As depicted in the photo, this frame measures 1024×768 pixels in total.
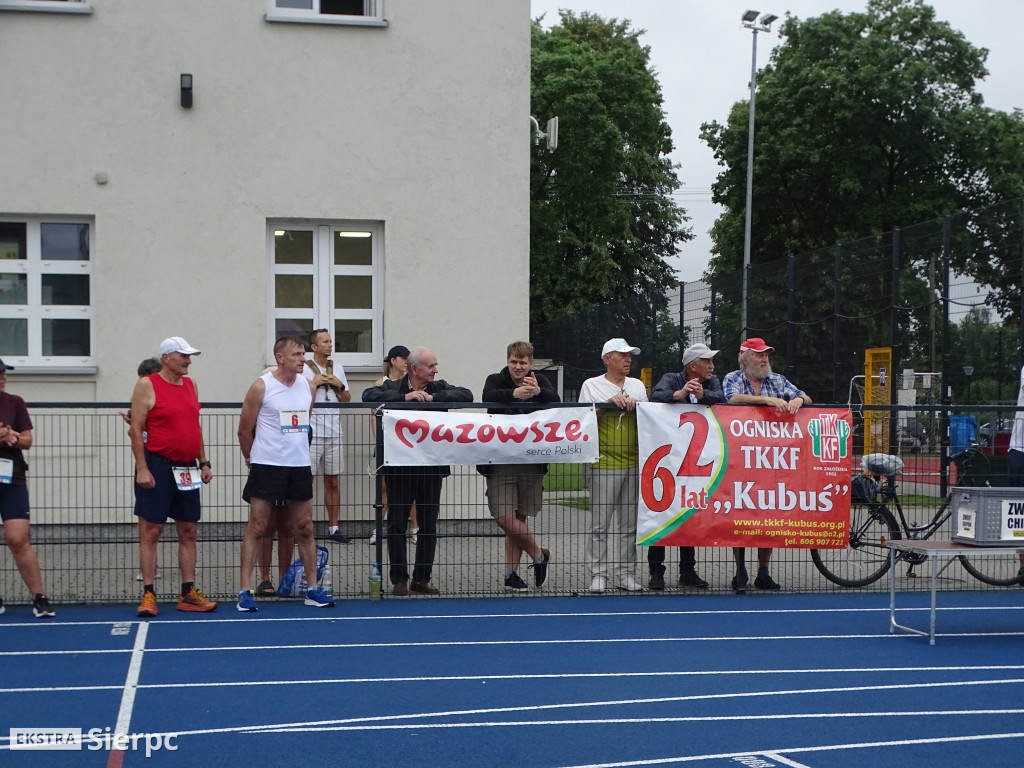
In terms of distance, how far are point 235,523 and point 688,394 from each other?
4037mm

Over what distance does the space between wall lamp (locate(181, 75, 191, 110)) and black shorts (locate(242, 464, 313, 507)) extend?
5.15 metres

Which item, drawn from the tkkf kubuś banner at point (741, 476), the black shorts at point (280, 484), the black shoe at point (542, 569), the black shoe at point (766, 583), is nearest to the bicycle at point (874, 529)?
the tkkf kubuś banner at point (741, 476)

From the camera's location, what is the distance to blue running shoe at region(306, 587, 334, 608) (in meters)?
9.62

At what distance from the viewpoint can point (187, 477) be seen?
9234 millimetres

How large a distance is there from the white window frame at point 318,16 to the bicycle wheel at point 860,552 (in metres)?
7.05

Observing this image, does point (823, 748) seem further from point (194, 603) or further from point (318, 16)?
point (318, 16)

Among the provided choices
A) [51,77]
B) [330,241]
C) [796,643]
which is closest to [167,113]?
[51,77]

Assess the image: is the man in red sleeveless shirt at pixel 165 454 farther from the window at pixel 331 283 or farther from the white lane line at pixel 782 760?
the white lane line at pixel 782 760

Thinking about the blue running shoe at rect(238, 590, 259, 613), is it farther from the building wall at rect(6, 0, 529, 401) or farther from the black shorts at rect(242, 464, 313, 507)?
the building wall at rect(6, 0, 529, 401)

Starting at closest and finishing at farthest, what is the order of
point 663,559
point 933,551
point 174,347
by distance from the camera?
1. point 933,551
2. point 174,347
3. point 663,559

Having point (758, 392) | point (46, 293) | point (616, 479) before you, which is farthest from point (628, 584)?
point (46, 293)

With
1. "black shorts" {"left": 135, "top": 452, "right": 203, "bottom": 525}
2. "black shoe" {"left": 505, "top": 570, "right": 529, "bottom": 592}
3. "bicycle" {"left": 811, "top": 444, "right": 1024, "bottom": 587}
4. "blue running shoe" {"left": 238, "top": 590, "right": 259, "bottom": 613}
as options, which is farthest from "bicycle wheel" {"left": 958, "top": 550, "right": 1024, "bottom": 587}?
"black shorts" {"left": 135, "top": 452, "right": 203, "bottom": 525}

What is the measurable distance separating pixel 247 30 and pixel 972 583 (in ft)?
29.3

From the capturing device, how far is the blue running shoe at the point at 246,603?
932 centimetres
